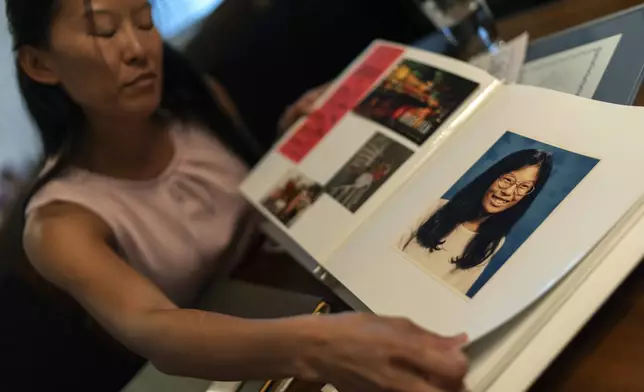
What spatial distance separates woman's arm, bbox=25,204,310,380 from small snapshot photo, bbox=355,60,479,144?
9.5 inches

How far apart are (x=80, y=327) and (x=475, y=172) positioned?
0.52m

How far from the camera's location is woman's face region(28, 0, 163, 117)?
0.61m

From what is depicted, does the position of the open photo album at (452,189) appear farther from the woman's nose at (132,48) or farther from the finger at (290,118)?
the woman's nose at (132,48)

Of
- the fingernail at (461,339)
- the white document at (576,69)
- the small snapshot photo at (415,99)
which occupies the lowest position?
the fingernail at (461,339)

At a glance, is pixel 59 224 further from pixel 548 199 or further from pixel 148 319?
pixel 548 199

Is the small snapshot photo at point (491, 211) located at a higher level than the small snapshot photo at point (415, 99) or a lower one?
lower

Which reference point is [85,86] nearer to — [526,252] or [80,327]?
[80,327]

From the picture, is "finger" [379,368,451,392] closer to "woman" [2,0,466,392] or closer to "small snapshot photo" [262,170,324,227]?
"woman" [2,0,466,392]

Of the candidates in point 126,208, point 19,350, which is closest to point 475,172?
point 126,208

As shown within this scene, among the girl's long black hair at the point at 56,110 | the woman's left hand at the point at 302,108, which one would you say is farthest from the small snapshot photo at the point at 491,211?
the girl's long black hair at the point at 56,110

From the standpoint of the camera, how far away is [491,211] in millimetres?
430

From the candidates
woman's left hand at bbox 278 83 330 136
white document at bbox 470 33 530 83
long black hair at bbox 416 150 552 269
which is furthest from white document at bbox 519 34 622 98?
woman's left hand at bbox 278 83 330 136

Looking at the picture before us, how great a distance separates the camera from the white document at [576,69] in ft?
1.76

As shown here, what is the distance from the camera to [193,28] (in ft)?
3.01
